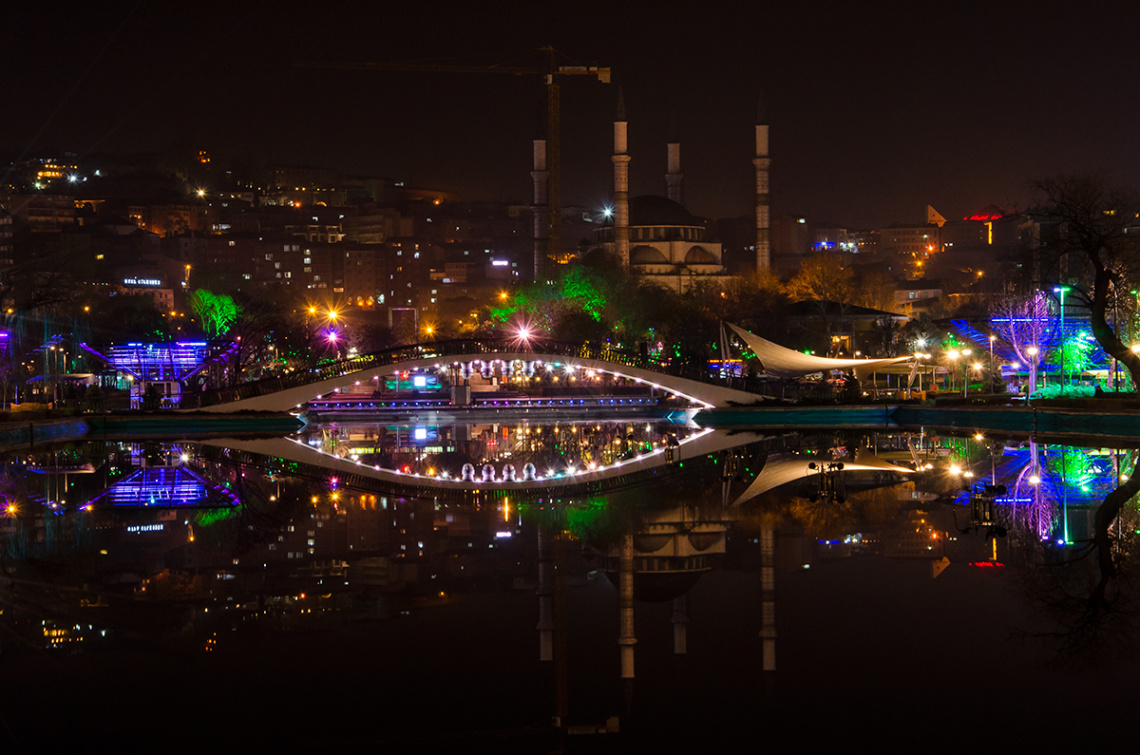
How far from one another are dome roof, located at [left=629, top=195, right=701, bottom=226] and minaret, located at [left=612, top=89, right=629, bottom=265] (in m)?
9.35

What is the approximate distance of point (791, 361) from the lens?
38656mm

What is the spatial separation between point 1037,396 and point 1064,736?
27814 millimetres

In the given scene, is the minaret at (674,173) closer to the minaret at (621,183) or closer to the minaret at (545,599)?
the minaret at (621,183)

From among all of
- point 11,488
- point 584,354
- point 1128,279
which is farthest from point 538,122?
point 11,488

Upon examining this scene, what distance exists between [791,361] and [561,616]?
30.8 meters

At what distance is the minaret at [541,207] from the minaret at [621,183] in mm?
10356

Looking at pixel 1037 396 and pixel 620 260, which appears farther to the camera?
pixel 620 260

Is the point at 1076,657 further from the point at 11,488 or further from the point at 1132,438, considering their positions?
the point at 1132,438

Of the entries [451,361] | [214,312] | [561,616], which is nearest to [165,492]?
[561,616]

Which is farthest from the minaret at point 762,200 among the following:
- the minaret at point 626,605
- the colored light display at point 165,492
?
the minaret at point 626,605

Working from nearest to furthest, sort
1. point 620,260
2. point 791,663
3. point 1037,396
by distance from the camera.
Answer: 1. point 791,663
2. point 1037,396
3. point 620,260

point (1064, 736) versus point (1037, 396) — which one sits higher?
point (1037, 396)

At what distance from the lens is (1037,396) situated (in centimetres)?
3173

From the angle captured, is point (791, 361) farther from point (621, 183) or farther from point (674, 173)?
point (674, 173)
